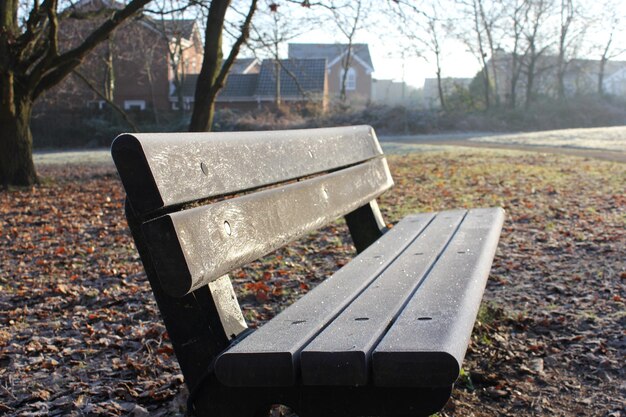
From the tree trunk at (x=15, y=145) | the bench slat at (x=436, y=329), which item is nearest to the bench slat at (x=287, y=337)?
the bench slat at (x=436, y=329)

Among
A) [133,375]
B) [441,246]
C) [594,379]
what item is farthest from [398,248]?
[133,375]

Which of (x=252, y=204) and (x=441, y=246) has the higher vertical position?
(x=252, y=204)

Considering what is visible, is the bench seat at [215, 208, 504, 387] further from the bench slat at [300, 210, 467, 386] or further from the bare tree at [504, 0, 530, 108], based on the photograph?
the bare tree at [504, 0, 530, 108]

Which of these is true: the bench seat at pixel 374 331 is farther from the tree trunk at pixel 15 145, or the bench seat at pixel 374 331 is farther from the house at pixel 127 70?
the house at pixel 127 70

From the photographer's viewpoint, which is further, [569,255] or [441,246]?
[569,255]

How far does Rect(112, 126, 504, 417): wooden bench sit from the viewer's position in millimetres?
1792

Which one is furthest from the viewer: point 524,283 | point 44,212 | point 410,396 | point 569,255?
point 44,212

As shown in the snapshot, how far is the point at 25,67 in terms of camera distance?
12.7 metres

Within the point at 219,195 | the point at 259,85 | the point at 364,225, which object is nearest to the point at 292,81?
the point at 259,85

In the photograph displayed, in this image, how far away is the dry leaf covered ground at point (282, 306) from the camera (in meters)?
3.03

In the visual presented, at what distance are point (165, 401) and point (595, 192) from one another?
863 cm

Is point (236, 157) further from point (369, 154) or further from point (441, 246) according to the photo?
point (369, 154)

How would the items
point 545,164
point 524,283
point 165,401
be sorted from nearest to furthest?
1. point 165,401
2. point 524,283
3. point 545,164

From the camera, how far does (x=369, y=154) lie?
4258 mm
